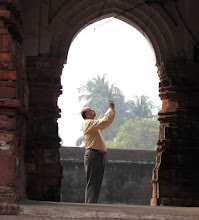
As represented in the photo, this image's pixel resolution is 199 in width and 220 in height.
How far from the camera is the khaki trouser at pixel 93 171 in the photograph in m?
8.81

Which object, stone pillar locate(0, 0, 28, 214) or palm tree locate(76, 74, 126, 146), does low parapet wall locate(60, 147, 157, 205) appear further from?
palm tree locate(76, 74, 126, 146)

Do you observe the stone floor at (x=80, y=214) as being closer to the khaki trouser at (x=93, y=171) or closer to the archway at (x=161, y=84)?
the khaki trouser at (x=93, y=171)

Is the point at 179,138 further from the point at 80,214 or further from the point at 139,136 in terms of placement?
the point at 139,136

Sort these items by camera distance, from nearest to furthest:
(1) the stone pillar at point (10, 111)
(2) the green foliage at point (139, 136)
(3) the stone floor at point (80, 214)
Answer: (3) the stone floor at point (80, 214) < (1) the stone pillar at point (10, 111) < (2) the green foliage at point (139, 136)

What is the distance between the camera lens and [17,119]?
6.00 meters

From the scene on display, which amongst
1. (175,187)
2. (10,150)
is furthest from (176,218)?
(175,187)

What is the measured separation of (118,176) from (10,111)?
604 inches

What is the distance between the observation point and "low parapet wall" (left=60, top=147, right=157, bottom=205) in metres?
20.0

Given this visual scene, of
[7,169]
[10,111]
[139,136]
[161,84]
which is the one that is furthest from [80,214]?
[139,136]

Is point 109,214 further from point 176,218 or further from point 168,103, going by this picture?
point 168,103

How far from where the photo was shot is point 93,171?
28.9 feet

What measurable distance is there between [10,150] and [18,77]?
76 cm

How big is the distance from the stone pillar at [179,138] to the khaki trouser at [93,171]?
1968 mm

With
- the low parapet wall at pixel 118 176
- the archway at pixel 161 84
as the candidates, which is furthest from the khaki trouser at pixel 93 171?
the low parapet wall at pixel 118 176
